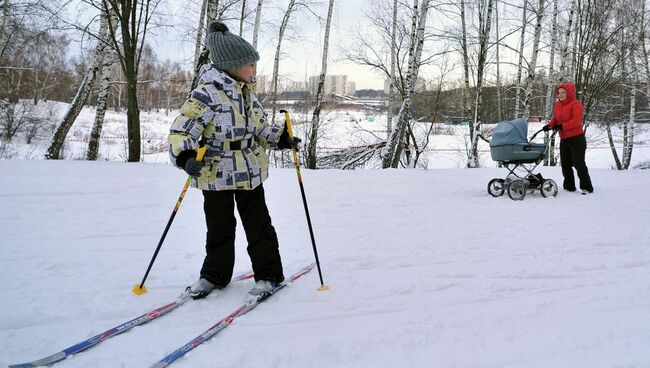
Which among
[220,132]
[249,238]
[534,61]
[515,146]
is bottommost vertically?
[249,238]

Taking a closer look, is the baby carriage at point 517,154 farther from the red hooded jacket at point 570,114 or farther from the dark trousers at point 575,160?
the red hooded jacket at point 570,114

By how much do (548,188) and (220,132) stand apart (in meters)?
5.41

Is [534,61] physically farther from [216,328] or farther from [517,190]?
[216,328]

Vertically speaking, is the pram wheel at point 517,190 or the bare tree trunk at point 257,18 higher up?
the bare tree trunk at point 257,18

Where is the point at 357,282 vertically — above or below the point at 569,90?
below

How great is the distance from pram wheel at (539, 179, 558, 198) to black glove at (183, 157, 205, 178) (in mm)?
5436

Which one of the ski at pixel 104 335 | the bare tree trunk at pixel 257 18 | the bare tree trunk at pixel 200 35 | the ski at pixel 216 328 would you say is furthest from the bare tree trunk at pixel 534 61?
the ski at pixel 104 335

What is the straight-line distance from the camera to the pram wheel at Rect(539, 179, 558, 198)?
6117mm

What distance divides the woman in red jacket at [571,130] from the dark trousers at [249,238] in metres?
5.35

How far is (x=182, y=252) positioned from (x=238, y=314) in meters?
1.43

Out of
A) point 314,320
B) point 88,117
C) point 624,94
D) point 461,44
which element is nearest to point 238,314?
point 314,320

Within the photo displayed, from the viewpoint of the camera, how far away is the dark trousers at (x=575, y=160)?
→ 6270 mm

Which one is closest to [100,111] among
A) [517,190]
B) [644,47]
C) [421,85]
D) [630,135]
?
[517,190]

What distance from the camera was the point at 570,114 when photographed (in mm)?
6227
